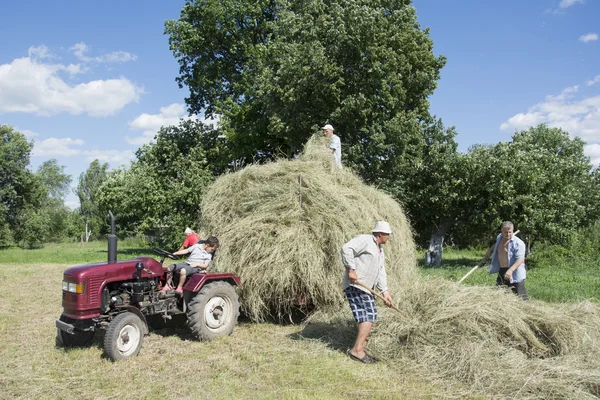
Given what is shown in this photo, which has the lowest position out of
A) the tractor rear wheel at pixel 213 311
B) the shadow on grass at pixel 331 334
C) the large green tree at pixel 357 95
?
the shadow on grass at pixel 331 334

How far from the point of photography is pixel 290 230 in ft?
23.1

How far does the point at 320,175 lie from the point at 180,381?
3.84 metres

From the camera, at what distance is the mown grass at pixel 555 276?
976 centimetres

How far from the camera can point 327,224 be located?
710 centimetres

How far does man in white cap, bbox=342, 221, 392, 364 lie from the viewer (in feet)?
18.2

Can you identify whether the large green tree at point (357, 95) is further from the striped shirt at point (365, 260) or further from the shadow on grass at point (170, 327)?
the striped shirt at point (365, 260)

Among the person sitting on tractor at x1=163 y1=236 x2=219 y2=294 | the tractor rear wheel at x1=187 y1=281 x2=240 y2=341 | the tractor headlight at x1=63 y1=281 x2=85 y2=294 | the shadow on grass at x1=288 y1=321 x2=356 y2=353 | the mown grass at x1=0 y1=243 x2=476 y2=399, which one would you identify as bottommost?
the mown grass at x1=0 y1=243 x2=476 y2=399

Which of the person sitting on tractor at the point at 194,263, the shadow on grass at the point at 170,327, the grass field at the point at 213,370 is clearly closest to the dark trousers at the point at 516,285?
the grass field at the point at 213,370

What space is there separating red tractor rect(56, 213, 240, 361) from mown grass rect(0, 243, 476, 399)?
0.22 meters

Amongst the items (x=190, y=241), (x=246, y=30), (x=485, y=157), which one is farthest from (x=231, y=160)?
(x=190, y=241)

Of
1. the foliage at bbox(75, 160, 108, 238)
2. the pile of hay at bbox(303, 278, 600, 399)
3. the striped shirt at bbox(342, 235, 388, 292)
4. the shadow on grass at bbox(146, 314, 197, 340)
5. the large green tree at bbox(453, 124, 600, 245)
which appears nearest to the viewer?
the pile of hay at bbox(303, 278, 600, 399)

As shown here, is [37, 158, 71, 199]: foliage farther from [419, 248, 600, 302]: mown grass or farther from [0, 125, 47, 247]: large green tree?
[419, 248, 600, 302]: mown grass

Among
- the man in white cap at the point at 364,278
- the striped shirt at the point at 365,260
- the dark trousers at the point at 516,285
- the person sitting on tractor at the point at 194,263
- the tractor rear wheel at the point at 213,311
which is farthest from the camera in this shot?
the dark trousers at the point at 516,285

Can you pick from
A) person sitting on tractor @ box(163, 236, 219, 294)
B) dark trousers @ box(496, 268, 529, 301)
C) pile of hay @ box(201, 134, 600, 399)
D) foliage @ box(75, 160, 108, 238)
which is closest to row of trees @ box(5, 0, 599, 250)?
pile of hay @ box(201, 134, 600, 399)
